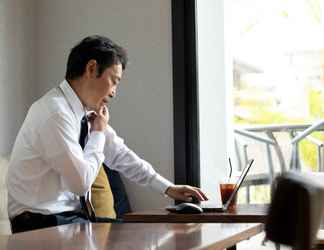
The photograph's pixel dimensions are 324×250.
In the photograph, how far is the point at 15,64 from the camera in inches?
143

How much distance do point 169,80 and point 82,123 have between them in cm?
103

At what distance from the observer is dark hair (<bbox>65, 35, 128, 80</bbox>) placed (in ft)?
8.63

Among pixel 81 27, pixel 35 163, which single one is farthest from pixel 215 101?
pixel 35 163

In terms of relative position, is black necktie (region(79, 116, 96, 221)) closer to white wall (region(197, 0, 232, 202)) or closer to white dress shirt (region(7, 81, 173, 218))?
white dress shirt (region(7, 81, 173, 218))

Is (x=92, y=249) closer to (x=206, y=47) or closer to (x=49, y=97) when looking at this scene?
(x=49, y=97)

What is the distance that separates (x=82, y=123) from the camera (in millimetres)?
2598

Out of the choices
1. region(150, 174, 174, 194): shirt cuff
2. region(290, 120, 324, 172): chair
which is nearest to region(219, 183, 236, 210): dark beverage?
region(150, 174, 174, 194): shirt cuff

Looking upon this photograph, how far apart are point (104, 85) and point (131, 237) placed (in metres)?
1.24

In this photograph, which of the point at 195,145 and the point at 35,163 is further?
the point at 195,145

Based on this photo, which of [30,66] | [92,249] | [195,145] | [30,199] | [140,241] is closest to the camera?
[92,249]

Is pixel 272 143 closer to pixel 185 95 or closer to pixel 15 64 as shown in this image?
pixel 185 95

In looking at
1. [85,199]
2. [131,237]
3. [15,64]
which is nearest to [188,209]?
[85,199]

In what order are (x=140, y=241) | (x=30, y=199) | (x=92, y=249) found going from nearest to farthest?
(x=92, y=249)
(x=140, y=241)
(x=30, y=199)

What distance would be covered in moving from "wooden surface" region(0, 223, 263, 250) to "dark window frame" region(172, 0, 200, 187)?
168cm
